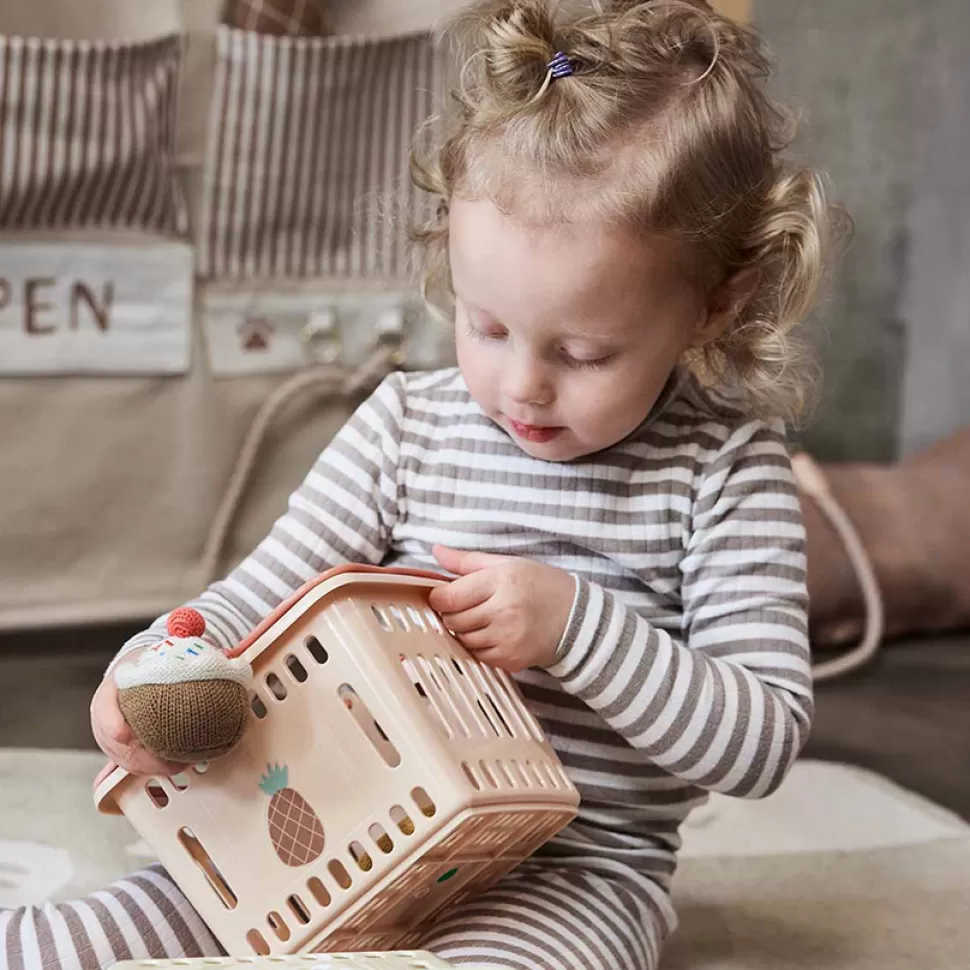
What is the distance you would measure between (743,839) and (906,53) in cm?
130

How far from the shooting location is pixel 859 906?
1.03 meters

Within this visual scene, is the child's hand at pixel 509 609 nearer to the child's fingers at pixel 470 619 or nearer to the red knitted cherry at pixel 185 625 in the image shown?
the child's fingers at pixel 470 619

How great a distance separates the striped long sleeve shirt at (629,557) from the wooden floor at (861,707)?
53cm

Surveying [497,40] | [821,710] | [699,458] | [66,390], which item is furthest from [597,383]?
[66,390]

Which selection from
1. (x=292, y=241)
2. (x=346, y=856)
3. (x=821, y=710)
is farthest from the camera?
(x=292, y=241)

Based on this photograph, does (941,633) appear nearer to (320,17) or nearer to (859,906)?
(859,906)

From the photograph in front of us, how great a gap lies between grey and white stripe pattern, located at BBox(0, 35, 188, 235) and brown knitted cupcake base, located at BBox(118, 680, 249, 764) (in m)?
0.91

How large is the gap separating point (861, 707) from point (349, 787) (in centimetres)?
94

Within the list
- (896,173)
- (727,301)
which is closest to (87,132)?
(727,301)

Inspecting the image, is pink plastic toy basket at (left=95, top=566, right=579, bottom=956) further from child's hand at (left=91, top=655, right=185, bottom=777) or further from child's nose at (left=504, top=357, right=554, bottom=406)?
child's nose at (left=504, top=357, right=554, bottom=406)

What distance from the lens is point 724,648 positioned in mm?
841

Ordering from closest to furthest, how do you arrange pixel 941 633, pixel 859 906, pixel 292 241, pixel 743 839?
1. pixel 859 906
2. pixel 743 839
3. pixel 292 241
4. pixel 941 633

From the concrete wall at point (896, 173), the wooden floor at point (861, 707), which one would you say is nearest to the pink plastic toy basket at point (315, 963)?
the wooden floor at point (861, 707)

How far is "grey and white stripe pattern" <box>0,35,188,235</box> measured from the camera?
4.66 feet
